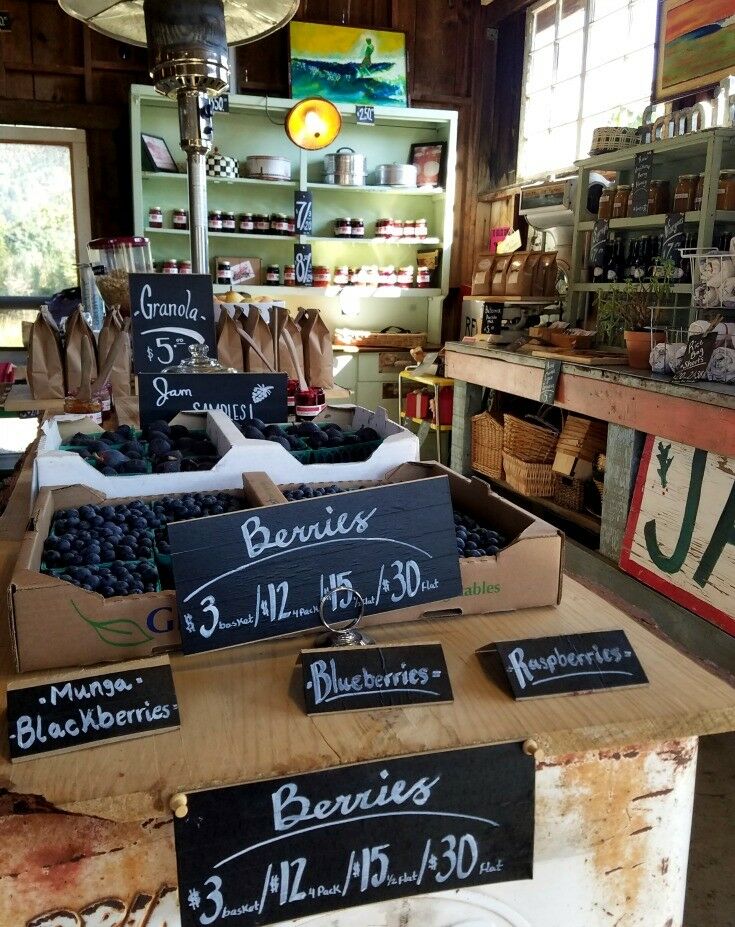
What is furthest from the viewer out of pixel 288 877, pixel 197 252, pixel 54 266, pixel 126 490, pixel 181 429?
pixel 54 266

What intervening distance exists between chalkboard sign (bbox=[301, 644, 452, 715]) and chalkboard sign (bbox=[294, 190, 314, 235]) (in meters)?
5.35

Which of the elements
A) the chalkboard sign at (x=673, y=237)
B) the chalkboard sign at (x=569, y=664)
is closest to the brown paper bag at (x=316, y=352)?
the chalkboard sign at (x=673, y=237)

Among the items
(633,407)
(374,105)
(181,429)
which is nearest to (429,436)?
(374,105)

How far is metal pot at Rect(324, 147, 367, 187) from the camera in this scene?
5.91m

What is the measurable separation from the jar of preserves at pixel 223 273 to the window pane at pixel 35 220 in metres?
1.15

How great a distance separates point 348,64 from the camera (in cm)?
595

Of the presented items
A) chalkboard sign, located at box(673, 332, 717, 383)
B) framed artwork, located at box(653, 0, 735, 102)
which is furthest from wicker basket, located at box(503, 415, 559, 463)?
framed artwork, located at box(653, 0, 735, 102)

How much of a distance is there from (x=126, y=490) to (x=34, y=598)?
56 cm

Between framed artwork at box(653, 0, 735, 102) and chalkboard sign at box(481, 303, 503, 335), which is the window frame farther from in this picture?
framed artwork at box(653, 0, 735, 102)

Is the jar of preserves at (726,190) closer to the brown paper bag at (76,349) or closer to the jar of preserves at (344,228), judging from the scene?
the brown paper bag at (76,349)

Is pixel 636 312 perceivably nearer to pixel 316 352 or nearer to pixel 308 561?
pixel 316 352

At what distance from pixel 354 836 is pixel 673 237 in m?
3.44

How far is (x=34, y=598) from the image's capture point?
932 millimetres

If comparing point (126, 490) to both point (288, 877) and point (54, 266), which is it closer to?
point (288, 877)
